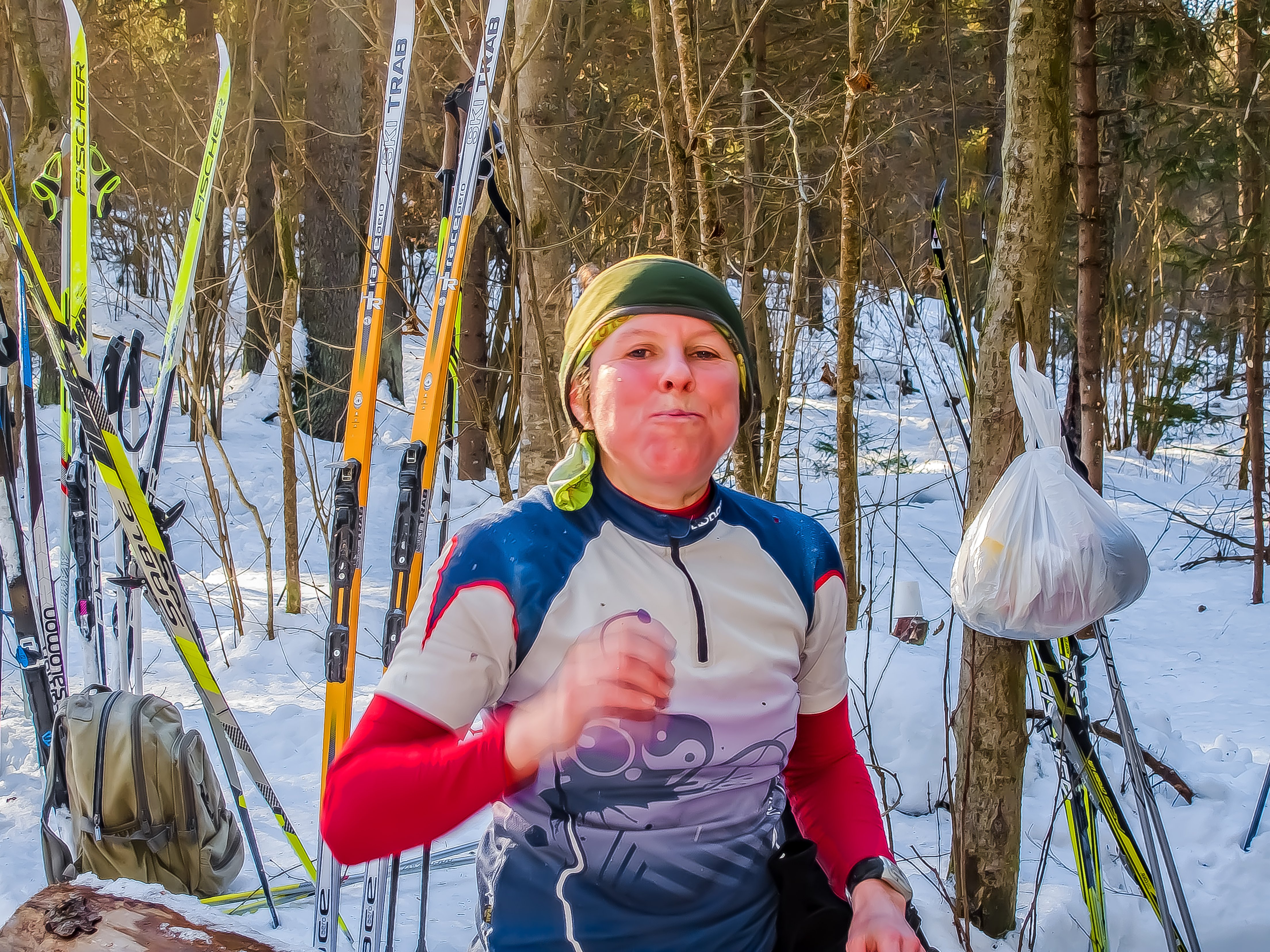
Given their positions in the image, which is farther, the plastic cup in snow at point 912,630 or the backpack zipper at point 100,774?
the plastic cup in snow at point 912,630

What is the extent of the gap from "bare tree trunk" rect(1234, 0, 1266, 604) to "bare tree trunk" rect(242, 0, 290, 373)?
5.35 metres

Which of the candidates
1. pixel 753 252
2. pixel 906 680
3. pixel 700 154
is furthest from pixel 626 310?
pixel 753 252

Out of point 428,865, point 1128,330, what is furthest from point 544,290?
point 1128,330

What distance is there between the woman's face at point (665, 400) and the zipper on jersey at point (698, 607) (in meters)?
0.09

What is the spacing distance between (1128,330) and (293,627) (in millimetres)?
8569

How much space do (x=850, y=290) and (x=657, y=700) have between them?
2.38 metres

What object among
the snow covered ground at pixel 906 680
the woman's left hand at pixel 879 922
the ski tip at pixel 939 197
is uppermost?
the ski tip at pixel 939 197

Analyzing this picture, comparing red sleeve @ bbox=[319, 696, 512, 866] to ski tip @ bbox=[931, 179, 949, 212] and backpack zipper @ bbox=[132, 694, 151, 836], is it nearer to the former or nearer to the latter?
backpack zipper @ bbox=[132, 694, 151, 836]

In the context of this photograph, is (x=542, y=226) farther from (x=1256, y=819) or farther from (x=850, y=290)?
(x=1256, y=819)

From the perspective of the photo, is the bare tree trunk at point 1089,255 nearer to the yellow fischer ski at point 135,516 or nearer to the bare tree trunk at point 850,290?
the bare tree trunk at point 850,290

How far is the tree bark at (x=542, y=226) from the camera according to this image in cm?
288

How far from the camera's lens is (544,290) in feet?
10.0

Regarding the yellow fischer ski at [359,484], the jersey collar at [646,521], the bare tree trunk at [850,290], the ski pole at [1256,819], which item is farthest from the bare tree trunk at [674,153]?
the ski pole at [1256,819]

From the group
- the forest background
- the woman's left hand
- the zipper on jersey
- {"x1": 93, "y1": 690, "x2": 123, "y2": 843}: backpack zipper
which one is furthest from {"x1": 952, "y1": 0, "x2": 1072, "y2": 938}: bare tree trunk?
{"x1": 93, "y1": 690, "x2": 123, "y2": 843}: backpack zipper
